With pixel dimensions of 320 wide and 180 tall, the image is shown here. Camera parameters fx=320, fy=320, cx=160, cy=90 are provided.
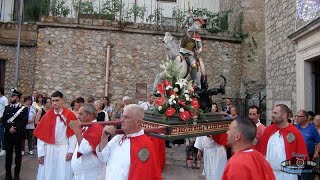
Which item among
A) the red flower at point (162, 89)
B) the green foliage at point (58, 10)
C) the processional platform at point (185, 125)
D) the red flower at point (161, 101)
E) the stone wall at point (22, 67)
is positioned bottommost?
the processional platform at point (185, 125)

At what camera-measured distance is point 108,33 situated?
43.5ft

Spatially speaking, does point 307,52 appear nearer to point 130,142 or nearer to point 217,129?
point 217,129

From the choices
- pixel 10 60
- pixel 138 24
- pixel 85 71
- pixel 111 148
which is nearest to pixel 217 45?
pixel 138 24

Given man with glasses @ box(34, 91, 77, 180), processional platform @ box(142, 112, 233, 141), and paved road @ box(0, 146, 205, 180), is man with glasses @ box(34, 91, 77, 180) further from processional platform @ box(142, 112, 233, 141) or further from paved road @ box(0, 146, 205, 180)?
paved road @ box(0, 146, 205, 180)

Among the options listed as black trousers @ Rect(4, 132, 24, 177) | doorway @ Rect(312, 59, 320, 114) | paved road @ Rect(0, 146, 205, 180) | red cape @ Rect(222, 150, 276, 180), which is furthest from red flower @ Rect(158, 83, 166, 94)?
doorway @ Rect(312, 59, 320, 114)

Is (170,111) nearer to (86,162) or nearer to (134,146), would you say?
(134,146)

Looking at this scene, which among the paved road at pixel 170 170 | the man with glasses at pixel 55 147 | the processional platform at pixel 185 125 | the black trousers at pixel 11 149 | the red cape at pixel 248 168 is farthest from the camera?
the paved road at pixel 170 170

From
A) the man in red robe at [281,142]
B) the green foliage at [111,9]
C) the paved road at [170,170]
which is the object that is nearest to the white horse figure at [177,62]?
the man in red robe at [281,142]

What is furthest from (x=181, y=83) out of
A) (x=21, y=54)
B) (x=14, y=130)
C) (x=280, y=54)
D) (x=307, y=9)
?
(x=21, y=54)

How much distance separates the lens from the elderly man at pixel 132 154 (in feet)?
10.6

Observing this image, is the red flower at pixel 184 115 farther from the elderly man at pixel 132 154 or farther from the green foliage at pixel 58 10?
the green foliage at pixel 58 10

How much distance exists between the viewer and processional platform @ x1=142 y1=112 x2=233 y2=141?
3789 millimetres

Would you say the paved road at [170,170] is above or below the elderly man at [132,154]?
below

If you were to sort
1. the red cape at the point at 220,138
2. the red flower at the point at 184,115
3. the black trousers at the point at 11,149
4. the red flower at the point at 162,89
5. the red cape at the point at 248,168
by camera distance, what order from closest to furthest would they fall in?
the red cape at the point at 248,168
the red flower at the point at 184,115
the red flower at the point at 162,89
the red cape at the point at 220,138
the black trousers at the point at 11,149
